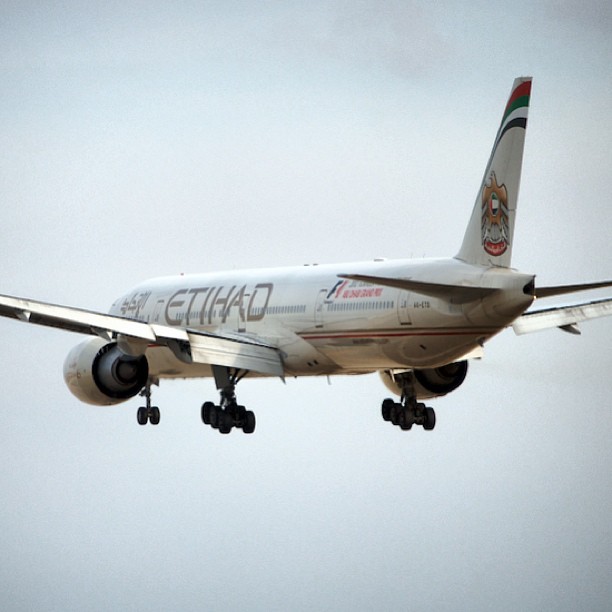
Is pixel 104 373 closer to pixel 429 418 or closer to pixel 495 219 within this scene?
pixel 429 418

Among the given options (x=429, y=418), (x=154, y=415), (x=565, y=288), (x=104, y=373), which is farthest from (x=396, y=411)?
(x=565, y=288)

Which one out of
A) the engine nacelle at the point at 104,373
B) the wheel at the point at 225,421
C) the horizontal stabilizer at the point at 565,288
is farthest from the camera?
the engine nacelle at the point at 104,373

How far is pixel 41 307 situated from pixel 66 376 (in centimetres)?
1189

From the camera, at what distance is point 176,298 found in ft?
239

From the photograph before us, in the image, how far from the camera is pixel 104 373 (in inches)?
2697

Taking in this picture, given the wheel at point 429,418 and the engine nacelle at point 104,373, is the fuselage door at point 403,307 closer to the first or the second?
the wheel at point 429,418

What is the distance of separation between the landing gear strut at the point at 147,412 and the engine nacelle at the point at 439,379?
9.41 meters

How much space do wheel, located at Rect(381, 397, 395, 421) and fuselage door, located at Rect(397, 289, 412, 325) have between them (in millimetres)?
8218

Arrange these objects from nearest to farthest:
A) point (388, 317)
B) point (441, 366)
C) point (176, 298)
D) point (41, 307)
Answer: point (41, 307) < point (388, 317) < point (441, 366) < point (176, 298)

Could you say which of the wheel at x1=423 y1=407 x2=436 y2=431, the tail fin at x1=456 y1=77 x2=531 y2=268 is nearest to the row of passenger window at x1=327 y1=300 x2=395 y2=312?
the tail fin at x1=456 y1=77 x2=531 y2=268

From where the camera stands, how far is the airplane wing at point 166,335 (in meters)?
59.0

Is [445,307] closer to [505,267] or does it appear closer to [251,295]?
[505,267]

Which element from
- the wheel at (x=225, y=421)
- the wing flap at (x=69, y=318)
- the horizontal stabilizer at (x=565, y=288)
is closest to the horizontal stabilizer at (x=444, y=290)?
the horizontal stabilizer at (x=565, y=288)

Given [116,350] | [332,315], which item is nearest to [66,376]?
[116,350]
